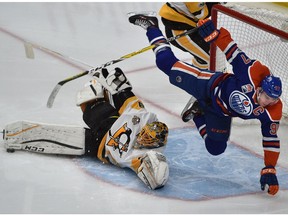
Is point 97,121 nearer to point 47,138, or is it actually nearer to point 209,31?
point 47,138

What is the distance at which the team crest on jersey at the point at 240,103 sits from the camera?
3166 mm

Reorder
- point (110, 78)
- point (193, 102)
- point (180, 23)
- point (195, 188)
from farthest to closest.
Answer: point (180, 23), point (193, 102), point (110, 78), point (195, 188)

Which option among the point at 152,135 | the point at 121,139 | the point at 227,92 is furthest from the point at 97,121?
the point at 227,92

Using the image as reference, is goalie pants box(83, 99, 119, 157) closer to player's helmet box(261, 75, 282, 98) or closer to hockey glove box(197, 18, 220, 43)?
hockey glove box(197, 18, 220, 43)

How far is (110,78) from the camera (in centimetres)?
360

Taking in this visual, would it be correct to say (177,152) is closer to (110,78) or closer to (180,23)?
Result: (110,78)

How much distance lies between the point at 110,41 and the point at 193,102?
157 cm

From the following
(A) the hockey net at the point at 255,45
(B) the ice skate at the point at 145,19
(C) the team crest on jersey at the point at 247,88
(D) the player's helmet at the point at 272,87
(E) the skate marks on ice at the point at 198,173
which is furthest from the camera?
(A) the hockey net at the point at 255,45

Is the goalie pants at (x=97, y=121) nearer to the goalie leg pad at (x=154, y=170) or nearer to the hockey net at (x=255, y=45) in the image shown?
the goalie leg pad at (x=154, y=170)

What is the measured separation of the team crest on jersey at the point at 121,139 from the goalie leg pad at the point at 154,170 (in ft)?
0.52

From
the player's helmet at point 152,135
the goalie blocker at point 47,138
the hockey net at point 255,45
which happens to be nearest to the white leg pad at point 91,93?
the goalie blocker at point 47,138

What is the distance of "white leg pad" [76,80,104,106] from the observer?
3688mm

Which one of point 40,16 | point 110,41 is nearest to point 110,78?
point 110,41

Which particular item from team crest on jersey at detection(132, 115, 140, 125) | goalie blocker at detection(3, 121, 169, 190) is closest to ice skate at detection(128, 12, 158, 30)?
team crest on jersey at detection(132, 115, 140, 125)
